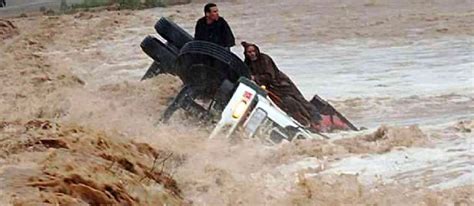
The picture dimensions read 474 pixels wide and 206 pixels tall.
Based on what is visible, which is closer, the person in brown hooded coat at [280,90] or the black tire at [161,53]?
the person in brown hooded coat at [280,90]

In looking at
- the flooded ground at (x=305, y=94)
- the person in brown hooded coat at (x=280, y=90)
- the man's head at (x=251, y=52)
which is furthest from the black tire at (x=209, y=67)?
the man's head at (x=251, y=52)

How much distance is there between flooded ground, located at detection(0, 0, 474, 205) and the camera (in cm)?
924

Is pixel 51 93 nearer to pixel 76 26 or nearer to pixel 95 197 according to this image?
pixel 95 197

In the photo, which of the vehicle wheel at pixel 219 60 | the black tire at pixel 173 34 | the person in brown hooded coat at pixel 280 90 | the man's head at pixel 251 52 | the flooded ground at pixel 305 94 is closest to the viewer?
the flooded ground at pixel 305 94

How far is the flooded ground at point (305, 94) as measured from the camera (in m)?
9.24

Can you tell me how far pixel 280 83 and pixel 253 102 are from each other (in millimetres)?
1614

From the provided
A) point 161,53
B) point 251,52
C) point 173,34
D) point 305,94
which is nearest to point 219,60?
point 251,52

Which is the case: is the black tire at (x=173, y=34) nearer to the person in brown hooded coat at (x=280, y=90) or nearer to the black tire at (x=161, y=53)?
the black tire at (x=161, y=53)

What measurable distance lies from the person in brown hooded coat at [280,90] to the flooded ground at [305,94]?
0.59m

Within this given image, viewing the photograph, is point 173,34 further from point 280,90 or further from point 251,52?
point 280,90

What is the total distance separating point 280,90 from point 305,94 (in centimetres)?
337

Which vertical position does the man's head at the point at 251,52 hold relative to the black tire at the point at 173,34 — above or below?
above

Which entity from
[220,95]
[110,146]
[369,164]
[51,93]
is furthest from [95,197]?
[51,93]

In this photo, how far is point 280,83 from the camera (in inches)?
510
